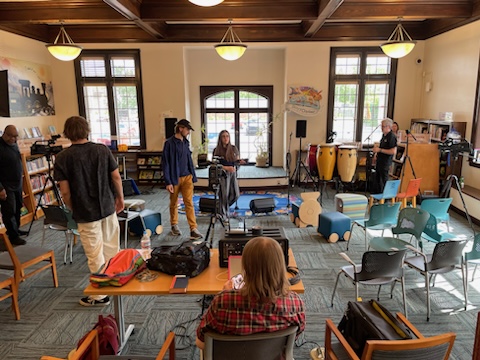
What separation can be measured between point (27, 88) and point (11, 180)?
10.0ft

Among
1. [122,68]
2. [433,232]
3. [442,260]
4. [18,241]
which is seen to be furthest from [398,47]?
[18,241]

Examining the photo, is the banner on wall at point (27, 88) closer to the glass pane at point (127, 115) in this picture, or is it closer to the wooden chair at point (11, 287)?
the glass pane at point (127, 115)

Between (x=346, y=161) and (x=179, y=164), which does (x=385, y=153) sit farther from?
(x=179, y=164)

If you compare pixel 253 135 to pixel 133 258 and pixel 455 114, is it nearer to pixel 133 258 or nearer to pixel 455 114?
pixel 455 114

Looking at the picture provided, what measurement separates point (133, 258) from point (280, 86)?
722 centimetres

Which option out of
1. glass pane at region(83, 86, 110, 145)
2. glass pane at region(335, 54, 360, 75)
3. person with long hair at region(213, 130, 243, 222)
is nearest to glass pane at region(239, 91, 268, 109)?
glass pane at region(335, 54, 360, 75)

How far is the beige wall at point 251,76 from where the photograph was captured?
24.4ft

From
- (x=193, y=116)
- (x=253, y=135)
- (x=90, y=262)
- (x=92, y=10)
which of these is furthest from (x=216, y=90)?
(x=90, y=262)

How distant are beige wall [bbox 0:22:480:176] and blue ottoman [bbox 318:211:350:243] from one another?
142 inches

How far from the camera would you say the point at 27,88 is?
7.02 m

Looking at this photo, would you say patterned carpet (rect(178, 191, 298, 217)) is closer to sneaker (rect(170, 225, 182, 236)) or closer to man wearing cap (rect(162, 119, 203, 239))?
sneaker (rect(170, 225, 182, 236))

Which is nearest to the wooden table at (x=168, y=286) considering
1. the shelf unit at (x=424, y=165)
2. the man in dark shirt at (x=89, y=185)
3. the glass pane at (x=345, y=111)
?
the man in dark shirt at (x=89, y=185)

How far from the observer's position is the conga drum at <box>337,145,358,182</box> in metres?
7.03

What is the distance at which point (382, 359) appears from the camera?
5.65 feet
